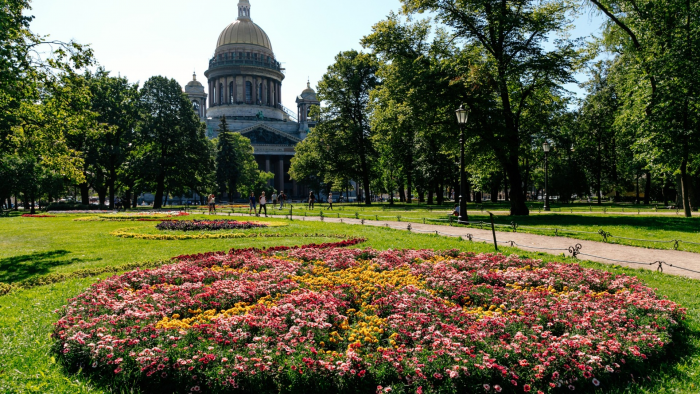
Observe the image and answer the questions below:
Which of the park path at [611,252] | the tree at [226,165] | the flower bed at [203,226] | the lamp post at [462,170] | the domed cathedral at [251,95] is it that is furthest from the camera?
the domed cathedral at [251,95]

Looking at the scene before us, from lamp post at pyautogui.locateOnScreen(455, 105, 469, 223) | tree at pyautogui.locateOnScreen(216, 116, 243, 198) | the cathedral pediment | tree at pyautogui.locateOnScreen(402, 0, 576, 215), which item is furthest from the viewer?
the cathedral pediment

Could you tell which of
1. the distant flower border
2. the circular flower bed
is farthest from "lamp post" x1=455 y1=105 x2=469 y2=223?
the circular flower bed

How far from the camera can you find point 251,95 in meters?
100

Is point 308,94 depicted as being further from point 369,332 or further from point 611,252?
point 369,332

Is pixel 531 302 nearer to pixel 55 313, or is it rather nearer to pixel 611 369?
pixel 611 369

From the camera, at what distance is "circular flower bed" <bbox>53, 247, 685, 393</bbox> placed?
414cm

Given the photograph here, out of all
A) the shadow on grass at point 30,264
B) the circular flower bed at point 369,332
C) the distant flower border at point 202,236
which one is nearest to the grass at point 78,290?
the shadow on grass at point 30,264

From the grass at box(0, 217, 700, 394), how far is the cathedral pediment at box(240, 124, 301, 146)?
243 ft

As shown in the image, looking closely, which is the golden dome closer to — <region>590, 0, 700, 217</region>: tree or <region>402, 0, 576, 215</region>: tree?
<region>402, 0, 576, 215</region>: tree

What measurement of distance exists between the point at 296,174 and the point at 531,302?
46.3m

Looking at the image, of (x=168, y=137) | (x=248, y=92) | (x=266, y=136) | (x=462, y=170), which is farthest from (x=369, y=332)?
(x=248, y=92)

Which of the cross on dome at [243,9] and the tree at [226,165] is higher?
the cross on dome at [243,9]

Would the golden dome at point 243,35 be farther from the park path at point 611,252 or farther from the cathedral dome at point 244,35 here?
the park path at point 611,252

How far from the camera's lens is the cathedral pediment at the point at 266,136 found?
295 feet
